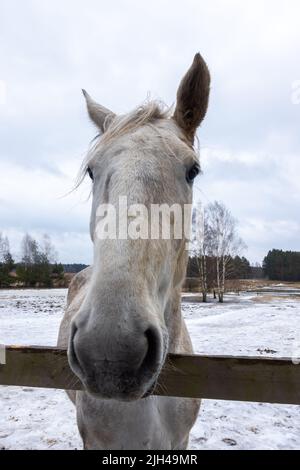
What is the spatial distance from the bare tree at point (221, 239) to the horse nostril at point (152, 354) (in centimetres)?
2812

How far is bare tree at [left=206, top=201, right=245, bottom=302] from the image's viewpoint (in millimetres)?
30078

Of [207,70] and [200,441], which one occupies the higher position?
[207,70]

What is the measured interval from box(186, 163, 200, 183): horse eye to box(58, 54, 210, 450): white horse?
0.04 ft

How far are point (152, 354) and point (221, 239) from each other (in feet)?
97.6

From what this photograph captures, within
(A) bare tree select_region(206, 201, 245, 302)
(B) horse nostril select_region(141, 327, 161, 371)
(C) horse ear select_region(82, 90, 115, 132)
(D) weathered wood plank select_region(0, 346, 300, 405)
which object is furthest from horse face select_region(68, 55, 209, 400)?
(A) bare tree select_region(206, 201, 245, 302)

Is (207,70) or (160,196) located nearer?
(160,196)

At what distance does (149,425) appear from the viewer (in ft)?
7.86

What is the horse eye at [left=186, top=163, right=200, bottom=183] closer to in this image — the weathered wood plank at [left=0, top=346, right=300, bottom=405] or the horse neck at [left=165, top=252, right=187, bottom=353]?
the horse neck at [left=165, top=252, right=187, bottom=353]

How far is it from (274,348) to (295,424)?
421 cm

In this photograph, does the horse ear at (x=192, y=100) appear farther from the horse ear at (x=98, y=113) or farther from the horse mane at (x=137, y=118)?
the horse ear at (x=98, y=113)
